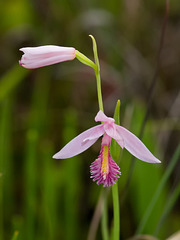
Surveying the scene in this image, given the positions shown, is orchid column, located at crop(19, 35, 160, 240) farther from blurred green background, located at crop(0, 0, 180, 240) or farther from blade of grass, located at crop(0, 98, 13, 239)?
blade of grass, located at crop(0, 98, 13, 239)

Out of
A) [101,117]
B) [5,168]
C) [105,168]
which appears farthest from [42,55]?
[5,168]

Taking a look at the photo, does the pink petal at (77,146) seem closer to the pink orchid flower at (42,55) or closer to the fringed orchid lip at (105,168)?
the fringed orchid lip at (105,168)

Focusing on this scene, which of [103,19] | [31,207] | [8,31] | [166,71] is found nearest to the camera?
[31,207]

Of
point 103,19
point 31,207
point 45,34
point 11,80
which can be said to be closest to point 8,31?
point 45,34

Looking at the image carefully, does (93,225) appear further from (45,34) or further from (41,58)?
(45,34)

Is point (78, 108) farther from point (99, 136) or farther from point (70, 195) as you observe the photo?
point (99, 136)

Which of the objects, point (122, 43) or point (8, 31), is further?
point (8, 31)
